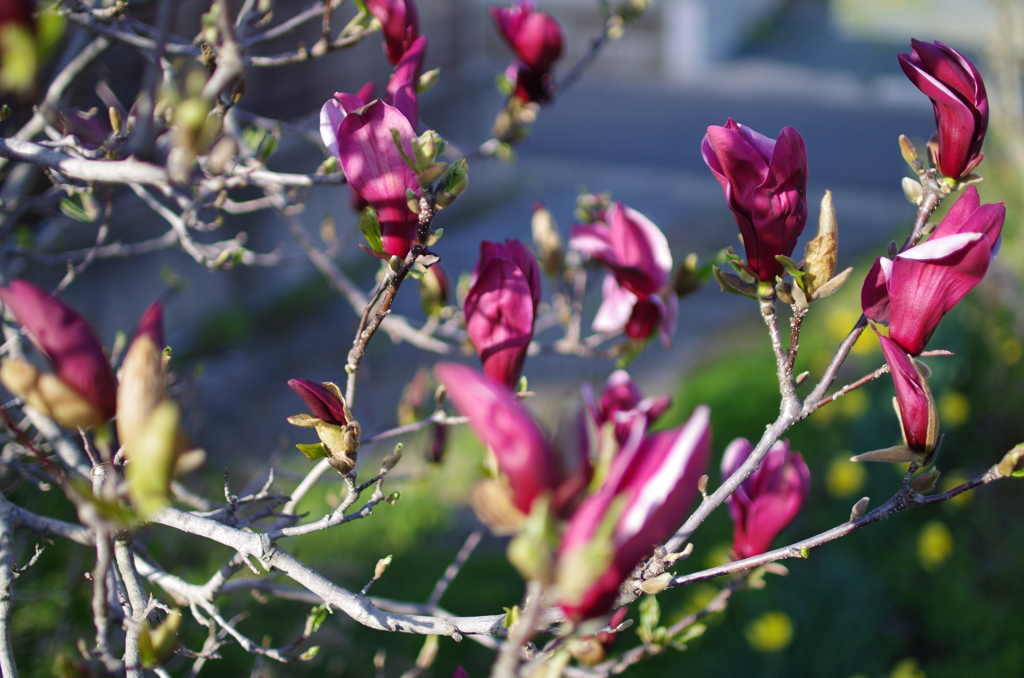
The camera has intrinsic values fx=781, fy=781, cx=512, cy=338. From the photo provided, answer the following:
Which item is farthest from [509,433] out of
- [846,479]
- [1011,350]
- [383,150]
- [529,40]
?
[1011,350]

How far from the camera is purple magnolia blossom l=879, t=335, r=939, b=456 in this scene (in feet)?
2.28

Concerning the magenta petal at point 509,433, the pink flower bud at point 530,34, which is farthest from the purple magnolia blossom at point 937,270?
the pink flower bud at point 530,34

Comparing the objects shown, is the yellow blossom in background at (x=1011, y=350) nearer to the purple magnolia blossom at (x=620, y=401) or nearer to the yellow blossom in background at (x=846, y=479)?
the yellow blossom in background at (x=846, y=479)

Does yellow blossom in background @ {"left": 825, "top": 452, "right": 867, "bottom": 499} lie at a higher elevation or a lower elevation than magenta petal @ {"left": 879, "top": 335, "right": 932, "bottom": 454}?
lower

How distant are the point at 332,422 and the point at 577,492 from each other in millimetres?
378

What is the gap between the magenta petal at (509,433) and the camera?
481 millimetres

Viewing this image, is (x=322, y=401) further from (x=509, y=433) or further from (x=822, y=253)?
(x=822, y=253)

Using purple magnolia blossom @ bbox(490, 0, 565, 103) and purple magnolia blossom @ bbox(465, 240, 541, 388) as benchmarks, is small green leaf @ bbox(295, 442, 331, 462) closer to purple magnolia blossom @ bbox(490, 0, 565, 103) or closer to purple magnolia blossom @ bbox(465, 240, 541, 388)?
purple magnolia blossom @ bbox(465, 240, 541, 388)

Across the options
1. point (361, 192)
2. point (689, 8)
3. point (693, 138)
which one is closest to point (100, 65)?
point (361, 192)

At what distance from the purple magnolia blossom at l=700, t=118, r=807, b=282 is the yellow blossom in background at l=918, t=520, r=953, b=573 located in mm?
2269

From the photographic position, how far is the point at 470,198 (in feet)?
24.3

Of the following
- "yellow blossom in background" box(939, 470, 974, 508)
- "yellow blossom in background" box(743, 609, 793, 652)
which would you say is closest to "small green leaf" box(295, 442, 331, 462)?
"yellow blossom in background" box(743, 609, 793, 652)

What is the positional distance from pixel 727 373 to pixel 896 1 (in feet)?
51.8

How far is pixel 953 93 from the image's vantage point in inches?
29.3
